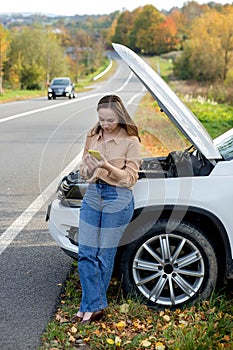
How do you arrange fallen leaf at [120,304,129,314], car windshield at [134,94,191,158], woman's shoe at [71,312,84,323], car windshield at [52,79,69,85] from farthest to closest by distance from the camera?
car windshield at [52,79,69,85]
car windshield at [134,94,191,158]
fallen leaf at [120,304,129,314]
woman's shoe at [71,312,84,323]

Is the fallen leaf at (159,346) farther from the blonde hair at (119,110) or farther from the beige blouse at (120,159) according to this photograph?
the blonde hair at (119,110)

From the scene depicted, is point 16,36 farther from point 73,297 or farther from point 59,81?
point 73,297

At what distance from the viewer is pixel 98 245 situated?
4.29m

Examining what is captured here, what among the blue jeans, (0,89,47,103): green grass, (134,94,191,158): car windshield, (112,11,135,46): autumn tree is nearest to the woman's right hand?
the blue jeans

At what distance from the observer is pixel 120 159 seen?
4234 millimetres

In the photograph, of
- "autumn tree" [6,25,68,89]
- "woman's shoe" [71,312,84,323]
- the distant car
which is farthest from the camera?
"autumn tree" [6,25,68,89]

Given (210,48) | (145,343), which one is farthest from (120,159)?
(210,48)

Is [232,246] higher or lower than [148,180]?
lower

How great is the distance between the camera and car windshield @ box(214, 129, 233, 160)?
4.68 meters

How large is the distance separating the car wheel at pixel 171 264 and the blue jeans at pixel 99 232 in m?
0.24

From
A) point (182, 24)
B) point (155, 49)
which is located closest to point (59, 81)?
point (155, 49)

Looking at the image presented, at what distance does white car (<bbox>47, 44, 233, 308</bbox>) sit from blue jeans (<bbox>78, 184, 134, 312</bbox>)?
0.19 meters

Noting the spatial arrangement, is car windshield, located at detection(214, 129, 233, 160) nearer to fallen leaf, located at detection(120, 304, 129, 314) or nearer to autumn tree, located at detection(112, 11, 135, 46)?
fallen leaf, located at detection(120, 304, 129, 314)

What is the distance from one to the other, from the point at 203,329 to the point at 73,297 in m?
1.22
